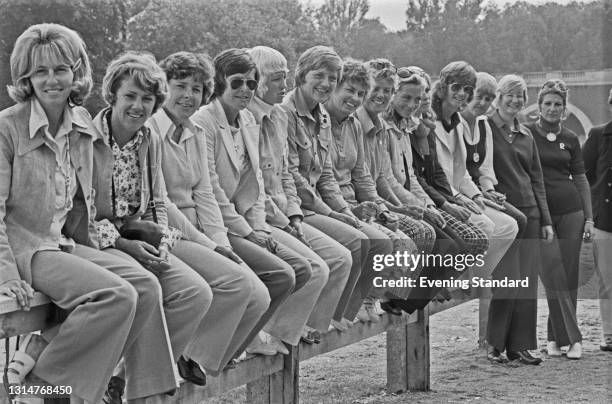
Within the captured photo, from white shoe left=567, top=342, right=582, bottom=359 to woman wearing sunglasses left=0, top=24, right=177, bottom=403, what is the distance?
13.7ft

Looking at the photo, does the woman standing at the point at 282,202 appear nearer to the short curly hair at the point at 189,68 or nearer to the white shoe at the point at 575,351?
the short curly hair at the point at 189,68

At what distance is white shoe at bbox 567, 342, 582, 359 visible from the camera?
7.12 m

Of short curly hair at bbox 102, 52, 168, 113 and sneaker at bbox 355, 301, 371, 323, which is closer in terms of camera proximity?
short curly hair at bbox 102, 52, 168, 113

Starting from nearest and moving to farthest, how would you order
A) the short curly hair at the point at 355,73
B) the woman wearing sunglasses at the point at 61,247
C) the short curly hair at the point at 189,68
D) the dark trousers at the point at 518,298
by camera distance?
the woman wearing sunglasses at the point at 61,247, the short curly hair at the point at 189,68, the short curly hair at the point at 355,73, the dark trousers at the point at 518,298

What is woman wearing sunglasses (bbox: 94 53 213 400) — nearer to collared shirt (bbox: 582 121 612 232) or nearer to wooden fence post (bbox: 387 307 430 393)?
wooden fence post (bbox: 387 307 430 393)

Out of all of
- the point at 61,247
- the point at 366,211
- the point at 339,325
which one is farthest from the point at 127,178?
the point at 366,211

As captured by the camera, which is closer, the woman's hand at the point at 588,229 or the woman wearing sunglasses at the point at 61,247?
the woman wearing sunglasses at the point at 61,247

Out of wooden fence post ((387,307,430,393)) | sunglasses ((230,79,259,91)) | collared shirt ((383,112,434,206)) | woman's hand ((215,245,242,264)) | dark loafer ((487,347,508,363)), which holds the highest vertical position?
sunglasses ((230,79,259,91))

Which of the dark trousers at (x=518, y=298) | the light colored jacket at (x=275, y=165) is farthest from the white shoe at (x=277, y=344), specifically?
the dark trousers at (x=518, y=298)

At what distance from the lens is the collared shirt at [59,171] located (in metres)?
3.53

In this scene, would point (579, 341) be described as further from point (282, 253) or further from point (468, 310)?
point (282, 253)

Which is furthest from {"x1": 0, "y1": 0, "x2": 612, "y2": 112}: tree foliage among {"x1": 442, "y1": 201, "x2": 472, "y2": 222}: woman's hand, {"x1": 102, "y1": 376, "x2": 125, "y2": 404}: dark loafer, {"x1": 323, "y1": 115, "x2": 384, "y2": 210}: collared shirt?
{"x1": 102, "y1": 376, "x2": 125, "y2": 404}: dark loafer

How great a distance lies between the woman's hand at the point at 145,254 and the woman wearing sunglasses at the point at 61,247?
14cm

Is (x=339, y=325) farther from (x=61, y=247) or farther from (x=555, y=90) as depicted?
(x=555, y=90)
